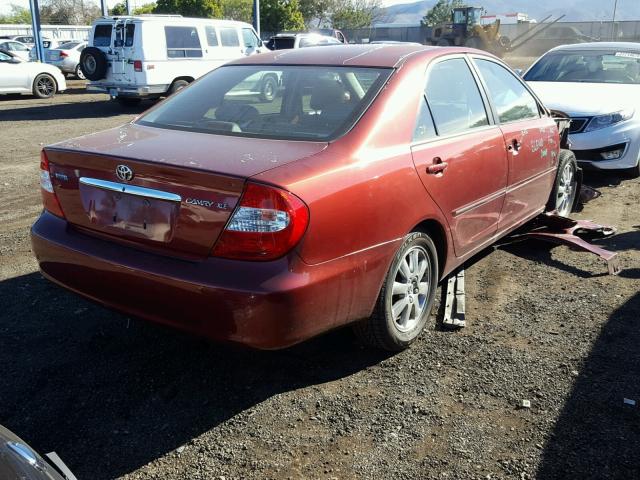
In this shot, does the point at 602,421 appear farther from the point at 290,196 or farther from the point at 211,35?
the point at 211,35

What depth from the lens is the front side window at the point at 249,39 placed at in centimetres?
1617

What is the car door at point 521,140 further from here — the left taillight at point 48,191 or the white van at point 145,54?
the white van at point 145,54

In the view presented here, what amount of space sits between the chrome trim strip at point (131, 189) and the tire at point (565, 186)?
3.77m

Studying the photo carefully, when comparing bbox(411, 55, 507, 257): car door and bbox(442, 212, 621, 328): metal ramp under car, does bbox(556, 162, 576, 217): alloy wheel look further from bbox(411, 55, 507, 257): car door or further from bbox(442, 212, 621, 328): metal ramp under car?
bbox(411, 55, 507, 257): car door

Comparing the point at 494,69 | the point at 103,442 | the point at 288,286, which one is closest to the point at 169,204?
the point at 288,286

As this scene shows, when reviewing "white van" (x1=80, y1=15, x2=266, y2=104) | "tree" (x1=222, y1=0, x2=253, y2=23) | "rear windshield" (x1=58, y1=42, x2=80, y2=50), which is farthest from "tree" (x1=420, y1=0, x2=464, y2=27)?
"white van" (x1=80, y1=15, x2=266, y2=104)

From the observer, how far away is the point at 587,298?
4215 mm

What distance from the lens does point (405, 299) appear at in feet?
→ 11.1

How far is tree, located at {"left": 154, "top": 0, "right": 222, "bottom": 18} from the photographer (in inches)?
1553

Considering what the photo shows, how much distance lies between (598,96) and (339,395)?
601cm

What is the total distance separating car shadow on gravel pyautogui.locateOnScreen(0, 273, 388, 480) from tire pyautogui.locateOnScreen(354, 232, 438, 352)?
18cm

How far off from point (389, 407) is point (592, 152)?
17.3 ft

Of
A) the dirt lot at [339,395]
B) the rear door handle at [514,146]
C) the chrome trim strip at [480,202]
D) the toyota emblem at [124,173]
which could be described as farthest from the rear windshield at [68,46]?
the toyota emblem at [124,173]

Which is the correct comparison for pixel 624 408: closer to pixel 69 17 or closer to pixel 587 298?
pixel 587 298
